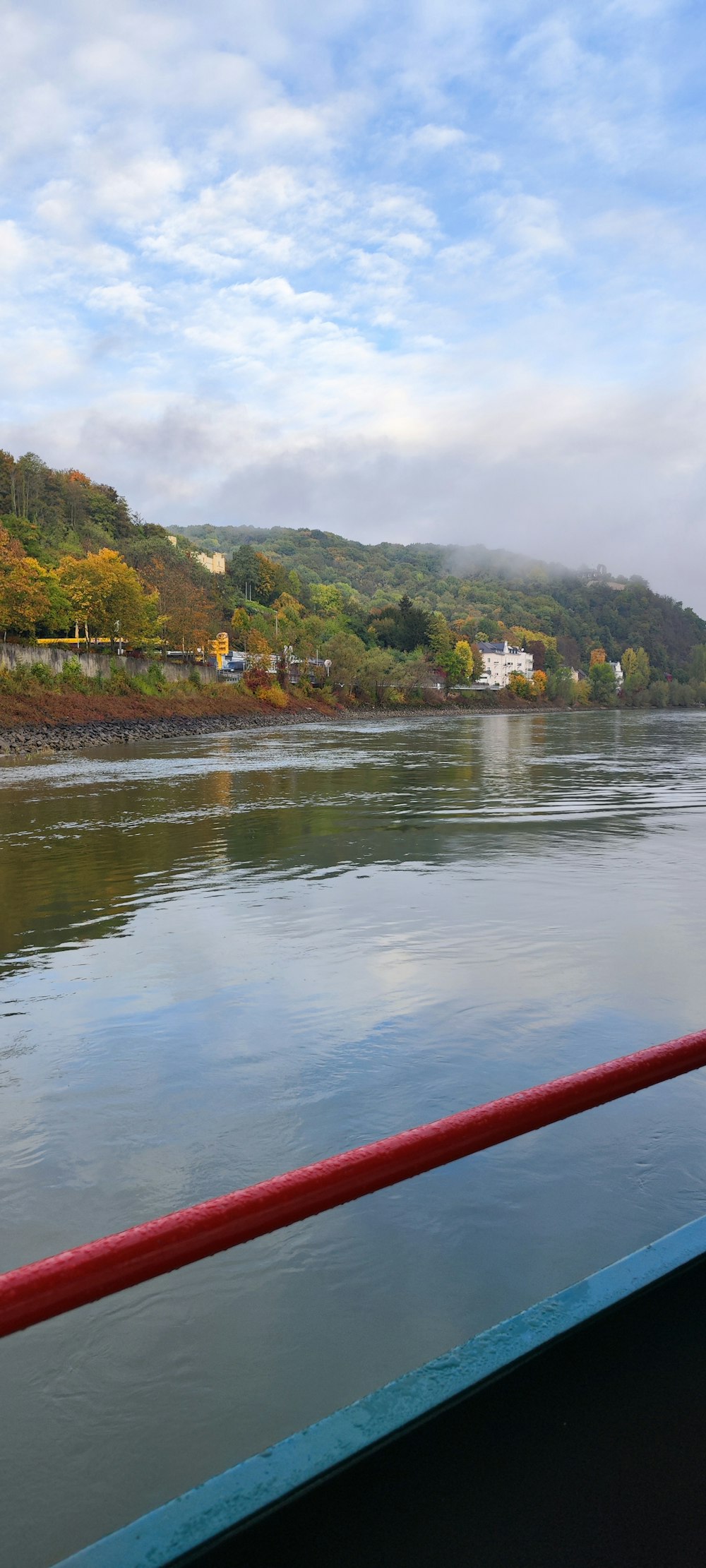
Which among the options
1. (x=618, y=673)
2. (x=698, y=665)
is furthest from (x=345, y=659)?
(x=618, y=673)

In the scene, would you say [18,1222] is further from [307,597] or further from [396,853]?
[307,597]

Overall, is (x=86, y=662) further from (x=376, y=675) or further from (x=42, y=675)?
(x=376, y=675)

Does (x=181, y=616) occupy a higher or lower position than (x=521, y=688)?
higher

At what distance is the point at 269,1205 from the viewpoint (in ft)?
6.95

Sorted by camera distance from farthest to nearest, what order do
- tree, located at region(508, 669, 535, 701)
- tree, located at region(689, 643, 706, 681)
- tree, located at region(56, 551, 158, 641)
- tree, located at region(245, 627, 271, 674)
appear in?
tree, located at region(689, 643, 706, 681) < tree, located at region(508, 669, 535, 701) < tree, located at region(245, 627, 271, 674) < tree, located at region(56, 551, 158, 641)

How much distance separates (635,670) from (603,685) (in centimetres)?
900

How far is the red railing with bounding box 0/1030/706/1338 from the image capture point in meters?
1.90

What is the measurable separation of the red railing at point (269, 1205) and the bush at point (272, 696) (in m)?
88.5

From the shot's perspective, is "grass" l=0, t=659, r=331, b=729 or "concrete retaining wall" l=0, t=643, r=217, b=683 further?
"concrete retaining wall" l=0, t=643, r=217, b=683

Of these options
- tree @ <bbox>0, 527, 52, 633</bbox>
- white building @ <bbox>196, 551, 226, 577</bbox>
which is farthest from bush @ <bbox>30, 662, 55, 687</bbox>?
white building @ <bbox>196, 551, 226, 577</bbox>

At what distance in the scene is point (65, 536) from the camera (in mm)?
106750

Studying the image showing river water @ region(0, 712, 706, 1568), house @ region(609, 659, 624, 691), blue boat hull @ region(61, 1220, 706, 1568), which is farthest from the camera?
house @ region(609, 659, 624, 691)

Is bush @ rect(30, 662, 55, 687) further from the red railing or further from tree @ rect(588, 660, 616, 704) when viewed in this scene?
tree @ rect(588, 660, 616, 704)

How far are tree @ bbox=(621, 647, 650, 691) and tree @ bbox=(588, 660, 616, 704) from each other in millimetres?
2955
